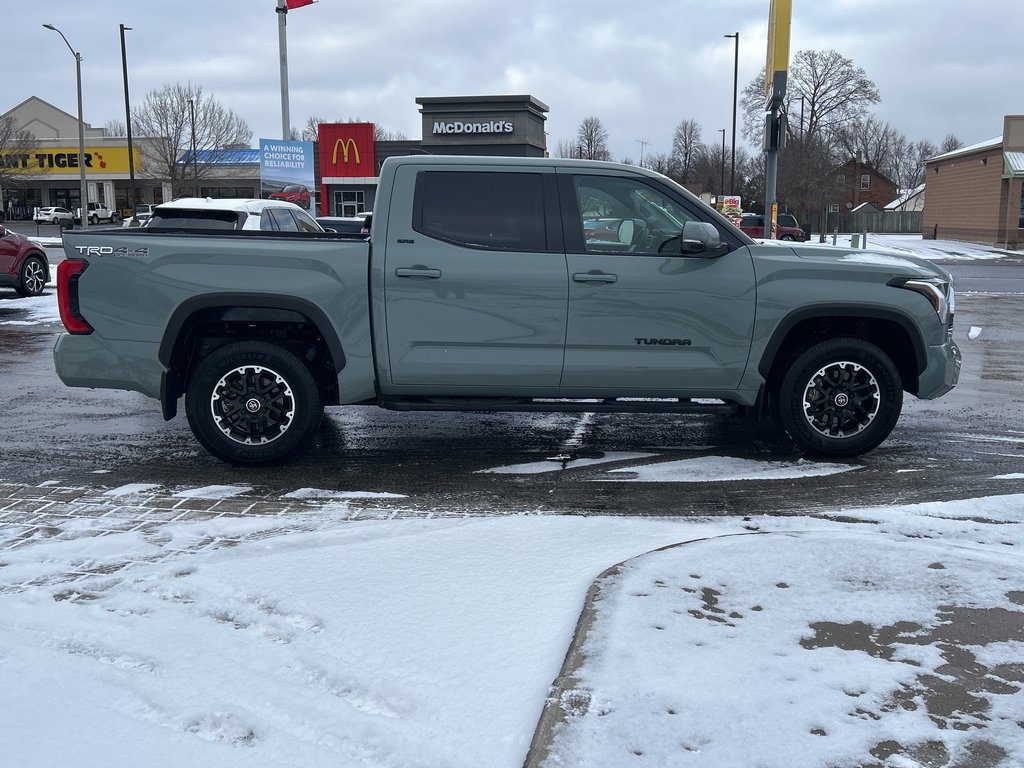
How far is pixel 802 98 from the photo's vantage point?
92938 mm

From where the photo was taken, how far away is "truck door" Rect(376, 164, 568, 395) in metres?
5.91

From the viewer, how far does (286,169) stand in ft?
92.0

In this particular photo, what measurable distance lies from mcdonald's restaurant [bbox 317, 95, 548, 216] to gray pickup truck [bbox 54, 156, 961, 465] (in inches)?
1793

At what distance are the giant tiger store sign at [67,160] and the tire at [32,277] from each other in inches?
2190

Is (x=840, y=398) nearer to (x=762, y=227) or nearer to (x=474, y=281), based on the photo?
(x=474, y=281)

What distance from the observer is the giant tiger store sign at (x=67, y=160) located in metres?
67.8

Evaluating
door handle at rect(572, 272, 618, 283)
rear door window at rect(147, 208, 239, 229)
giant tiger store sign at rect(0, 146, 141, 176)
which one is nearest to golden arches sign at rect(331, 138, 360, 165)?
Result: giant tiger store sign at rect(0, 146, 141, 176)

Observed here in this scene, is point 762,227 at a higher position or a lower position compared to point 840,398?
higher

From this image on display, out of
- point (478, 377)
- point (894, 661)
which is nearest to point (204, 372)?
point (478, 377)

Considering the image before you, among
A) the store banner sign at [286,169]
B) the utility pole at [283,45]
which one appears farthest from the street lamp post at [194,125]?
the utility pole at [283,45]

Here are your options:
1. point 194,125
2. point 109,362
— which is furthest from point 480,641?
point 194,125

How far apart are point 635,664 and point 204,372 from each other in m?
3.74

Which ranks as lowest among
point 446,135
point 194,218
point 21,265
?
point 21,265

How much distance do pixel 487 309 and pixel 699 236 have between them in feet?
4.48
